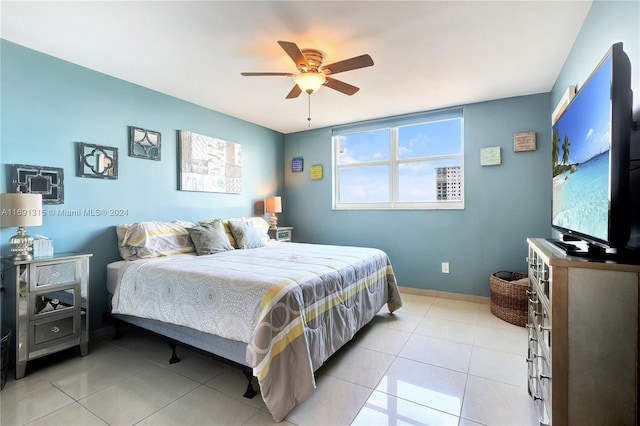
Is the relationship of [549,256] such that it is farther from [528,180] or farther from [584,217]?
[528,180]

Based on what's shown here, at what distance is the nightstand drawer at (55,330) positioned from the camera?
6.77 feet

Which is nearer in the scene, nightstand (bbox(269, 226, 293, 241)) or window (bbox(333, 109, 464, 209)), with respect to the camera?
window (bbox(333, 109, 464, 209))

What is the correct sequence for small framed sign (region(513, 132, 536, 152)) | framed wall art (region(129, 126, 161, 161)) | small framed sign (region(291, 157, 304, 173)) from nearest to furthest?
framed wall art (region(129, 126, 161, 161)) → small framed sign (region(513, 132, 536, 152)) → small framed sign (region(291, 157, 304, 173))

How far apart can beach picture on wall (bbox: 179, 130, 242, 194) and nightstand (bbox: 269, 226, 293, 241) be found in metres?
0.76

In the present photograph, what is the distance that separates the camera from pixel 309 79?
224 cm

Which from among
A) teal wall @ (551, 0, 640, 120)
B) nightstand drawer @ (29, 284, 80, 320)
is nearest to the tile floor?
nightstand drawer @ (29, 284, 80, 320)

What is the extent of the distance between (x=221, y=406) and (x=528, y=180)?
3.60 meters

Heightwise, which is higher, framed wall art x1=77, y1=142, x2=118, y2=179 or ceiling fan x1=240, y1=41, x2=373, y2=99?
ceiling fan x1=240, y1=41, x2=373, y2=99

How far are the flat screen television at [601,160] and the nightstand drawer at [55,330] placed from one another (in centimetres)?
317

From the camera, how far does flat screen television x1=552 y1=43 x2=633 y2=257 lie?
1.00m

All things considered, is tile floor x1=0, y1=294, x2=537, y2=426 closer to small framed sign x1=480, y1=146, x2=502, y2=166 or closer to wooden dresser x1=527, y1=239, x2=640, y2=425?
wooden dresser x1=527, y1=239, x2=640, y2=425

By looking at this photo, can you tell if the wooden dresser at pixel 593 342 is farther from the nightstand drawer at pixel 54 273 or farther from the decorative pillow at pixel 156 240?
the nightstand drawer at pixel 54 273

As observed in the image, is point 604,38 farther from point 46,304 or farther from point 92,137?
point 46,304

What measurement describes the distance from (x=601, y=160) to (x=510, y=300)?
2.17 m
